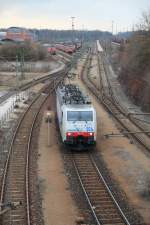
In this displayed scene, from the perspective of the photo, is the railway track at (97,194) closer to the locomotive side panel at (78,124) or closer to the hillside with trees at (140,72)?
the locomotive side panel at (78,124)

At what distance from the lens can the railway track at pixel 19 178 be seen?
57.4ft

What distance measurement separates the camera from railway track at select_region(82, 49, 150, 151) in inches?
1207

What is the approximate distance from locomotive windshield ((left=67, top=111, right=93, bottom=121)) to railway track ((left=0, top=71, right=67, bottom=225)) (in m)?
3.15

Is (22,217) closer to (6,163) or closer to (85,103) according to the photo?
(6,163)

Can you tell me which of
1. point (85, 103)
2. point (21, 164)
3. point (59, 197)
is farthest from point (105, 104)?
point (59, 197)

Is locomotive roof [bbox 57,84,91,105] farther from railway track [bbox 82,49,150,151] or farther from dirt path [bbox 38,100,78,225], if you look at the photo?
railway track [bbox 82,49,150,151]

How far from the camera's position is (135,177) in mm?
22812

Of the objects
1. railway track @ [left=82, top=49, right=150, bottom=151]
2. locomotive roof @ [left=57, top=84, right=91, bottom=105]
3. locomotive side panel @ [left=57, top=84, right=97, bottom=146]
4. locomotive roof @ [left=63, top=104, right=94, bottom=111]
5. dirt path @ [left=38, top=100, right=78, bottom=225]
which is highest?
locomotive roof @ [left=57, top=84, right=91, bottom=105]

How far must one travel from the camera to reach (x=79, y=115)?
27922 mm

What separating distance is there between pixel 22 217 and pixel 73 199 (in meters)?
2.93

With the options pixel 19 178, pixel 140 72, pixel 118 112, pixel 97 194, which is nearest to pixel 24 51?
pixel 140 72

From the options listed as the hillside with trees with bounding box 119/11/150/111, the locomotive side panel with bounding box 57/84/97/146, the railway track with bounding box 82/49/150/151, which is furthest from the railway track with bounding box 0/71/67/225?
the hillside with trees with bounding box 119/11/150/111

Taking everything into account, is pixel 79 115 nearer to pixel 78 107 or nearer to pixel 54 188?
pixel 78 107

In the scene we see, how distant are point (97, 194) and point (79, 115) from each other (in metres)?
8.46
